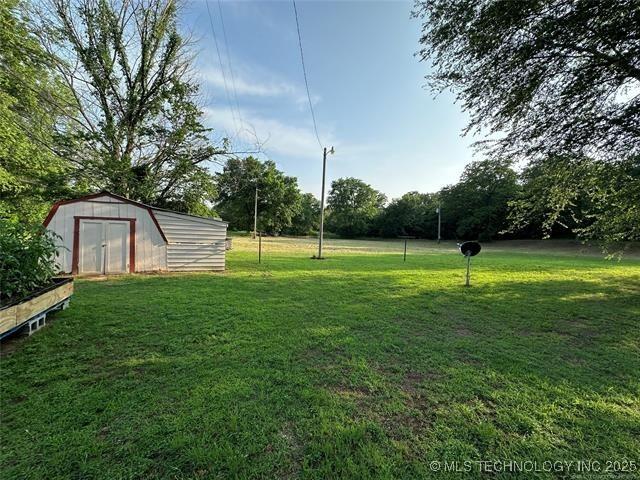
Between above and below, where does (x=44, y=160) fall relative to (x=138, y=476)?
above

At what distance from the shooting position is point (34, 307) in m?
3.28

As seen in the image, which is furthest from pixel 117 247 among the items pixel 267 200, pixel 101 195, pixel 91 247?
pixel 267 200

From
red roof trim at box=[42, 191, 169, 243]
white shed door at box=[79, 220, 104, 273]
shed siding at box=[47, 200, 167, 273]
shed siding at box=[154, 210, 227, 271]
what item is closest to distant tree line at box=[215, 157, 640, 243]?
shed siding at box=[154, 210, 227, 271]

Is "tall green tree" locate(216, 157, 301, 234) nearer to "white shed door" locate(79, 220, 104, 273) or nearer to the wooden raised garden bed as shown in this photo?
"white shed door" locate(79, 220, 104, 273)

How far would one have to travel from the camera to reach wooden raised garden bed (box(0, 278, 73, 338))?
2.81 meters

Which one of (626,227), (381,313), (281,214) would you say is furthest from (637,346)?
(281,214)

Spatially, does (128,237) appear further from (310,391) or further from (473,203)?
(473,203)

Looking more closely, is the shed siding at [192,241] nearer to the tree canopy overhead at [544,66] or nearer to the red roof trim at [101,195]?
the red roof trim at [101,195]

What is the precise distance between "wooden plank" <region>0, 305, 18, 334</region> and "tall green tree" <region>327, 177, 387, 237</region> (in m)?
52.7

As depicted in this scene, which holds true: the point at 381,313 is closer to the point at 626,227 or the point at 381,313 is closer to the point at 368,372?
the point at 368,372

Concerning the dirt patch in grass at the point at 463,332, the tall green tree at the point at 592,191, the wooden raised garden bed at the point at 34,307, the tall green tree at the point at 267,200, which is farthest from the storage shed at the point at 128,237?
the tall green tree at the point at 267,200

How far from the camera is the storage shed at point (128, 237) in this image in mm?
7641

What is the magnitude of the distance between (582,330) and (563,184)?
12.2 feet

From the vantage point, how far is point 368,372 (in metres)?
2.67
